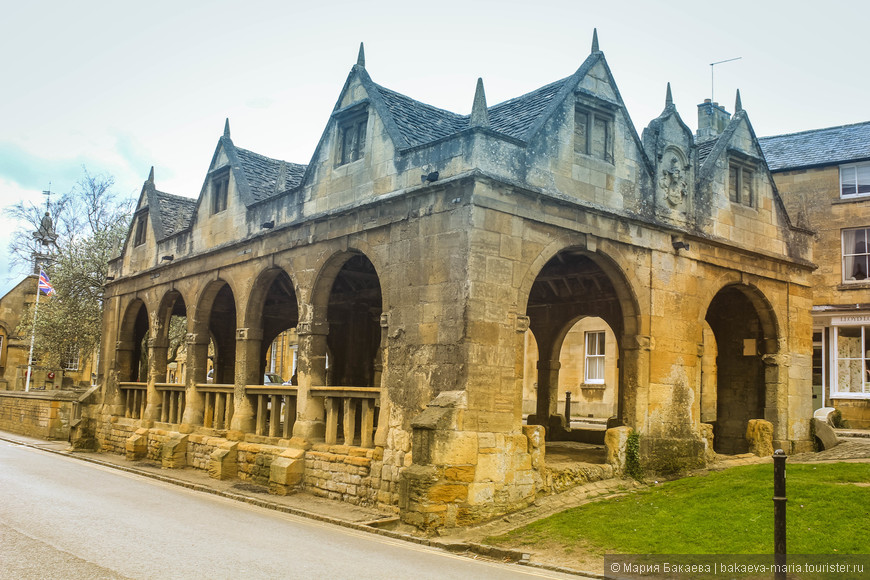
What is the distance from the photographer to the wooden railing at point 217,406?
18.2 m

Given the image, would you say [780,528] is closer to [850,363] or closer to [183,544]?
[183,544]

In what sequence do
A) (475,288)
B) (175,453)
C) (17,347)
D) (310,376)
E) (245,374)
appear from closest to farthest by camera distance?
(475,288)
(310,376)
(245,374)
(175,453)
(17,347)

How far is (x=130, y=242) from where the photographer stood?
24.8 metres

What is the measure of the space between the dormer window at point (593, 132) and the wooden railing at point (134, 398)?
14.5 metres

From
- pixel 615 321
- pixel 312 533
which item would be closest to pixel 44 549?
pixel 312 533

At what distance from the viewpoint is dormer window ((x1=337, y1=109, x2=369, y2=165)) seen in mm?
14789

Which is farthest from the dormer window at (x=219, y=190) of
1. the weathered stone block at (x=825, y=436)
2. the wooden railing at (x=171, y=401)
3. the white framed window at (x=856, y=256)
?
the white framed window at (x=856, y=256)

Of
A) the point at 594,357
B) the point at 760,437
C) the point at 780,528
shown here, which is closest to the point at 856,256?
the point at 594,357

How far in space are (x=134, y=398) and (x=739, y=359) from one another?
1657 cm

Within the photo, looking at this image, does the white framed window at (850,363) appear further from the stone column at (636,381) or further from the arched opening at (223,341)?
the arched opening at (223,341)

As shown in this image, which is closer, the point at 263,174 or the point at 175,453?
the point at 175,453

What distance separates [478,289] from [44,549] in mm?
6525

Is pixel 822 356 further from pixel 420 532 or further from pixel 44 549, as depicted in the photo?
pixel 44 549

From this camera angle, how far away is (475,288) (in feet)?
38.8
